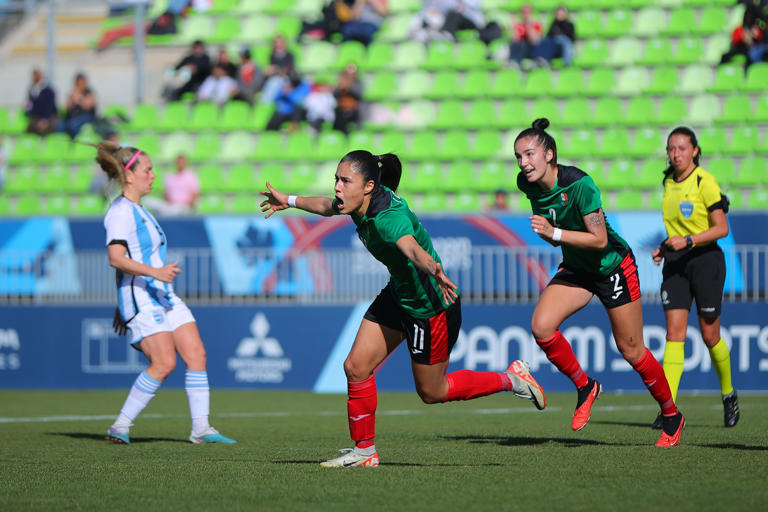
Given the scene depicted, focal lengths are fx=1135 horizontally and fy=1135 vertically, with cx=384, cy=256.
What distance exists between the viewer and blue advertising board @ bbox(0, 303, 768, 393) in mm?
14484

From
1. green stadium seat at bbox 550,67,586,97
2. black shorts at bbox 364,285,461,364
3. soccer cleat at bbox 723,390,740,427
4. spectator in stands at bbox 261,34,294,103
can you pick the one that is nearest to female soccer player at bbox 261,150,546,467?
black shorts at bbox 364,285,461,364

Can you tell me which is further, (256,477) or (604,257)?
(604,257)

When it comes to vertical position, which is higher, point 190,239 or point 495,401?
point 190,239

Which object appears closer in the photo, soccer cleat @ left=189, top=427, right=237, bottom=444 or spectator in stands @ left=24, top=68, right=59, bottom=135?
soccer cleat @ left=189, top=427, right=237, bottom=444

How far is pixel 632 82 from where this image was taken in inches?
778

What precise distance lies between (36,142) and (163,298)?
14172 mm

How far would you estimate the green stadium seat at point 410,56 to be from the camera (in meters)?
21.4

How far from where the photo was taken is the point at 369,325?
23.5 feet

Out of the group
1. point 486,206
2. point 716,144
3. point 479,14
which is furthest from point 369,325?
point 479,14

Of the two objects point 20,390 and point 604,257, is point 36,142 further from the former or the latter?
point 604,257

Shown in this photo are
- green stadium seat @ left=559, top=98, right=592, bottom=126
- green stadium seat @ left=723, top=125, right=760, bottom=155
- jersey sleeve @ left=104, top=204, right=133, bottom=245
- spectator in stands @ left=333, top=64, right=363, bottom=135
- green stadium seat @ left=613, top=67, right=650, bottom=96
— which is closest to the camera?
jersey sleeve @ left=104, top=204, right=133, bottom=245

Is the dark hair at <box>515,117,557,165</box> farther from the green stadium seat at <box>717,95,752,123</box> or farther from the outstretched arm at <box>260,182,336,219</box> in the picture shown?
the green stadium seat at <box>717,95,752,123</box>

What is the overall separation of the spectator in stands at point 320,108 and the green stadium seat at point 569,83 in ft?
12.9

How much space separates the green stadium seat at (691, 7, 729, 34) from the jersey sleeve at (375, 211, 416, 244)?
1489 centimetres
